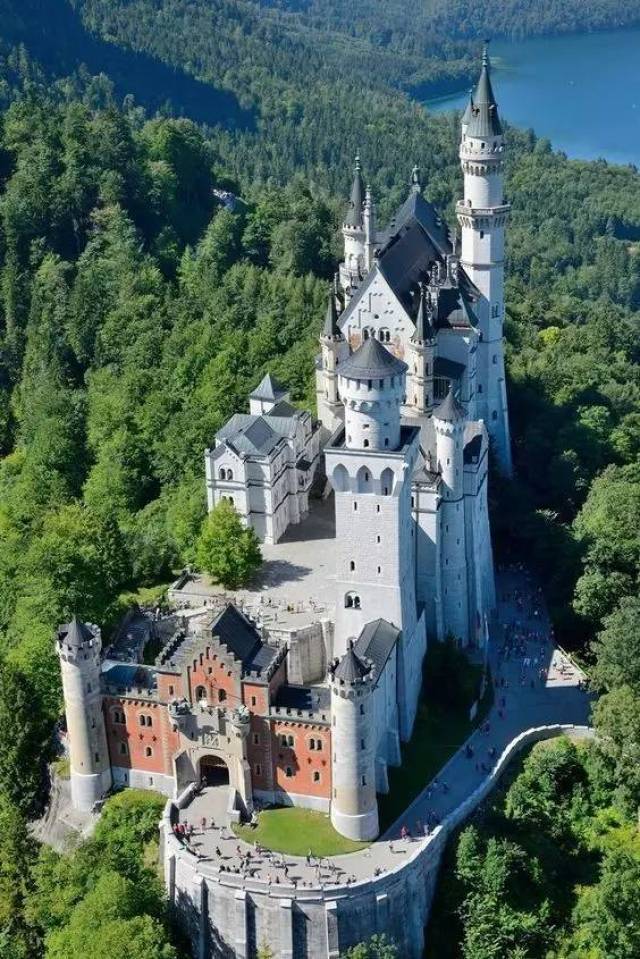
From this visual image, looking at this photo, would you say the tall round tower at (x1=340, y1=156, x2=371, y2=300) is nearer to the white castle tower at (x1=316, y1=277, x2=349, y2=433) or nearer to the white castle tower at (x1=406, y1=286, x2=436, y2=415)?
the white castle tower at (x1=316, y1=277, x2=349, y2=433)

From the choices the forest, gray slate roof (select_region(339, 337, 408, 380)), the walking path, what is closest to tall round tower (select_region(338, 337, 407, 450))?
gray slate roof (select_region(339, 337, 408, 380))

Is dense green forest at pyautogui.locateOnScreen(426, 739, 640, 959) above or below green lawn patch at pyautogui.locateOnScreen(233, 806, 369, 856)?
below

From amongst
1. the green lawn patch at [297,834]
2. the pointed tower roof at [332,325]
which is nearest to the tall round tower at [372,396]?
the green lawn patch at [297,834]

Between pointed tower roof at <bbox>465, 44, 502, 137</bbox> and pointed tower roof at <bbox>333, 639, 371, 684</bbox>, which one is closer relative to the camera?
pointed tower roof at <bbox>333, 639, 371, 684</bbox>

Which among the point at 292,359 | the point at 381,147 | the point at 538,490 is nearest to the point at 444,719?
the point at 538,490

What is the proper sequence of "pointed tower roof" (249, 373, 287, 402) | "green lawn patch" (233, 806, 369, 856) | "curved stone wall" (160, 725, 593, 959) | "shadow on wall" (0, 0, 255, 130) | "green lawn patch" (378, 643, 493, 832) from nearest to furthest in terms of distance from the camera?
"curved stone wall" (160, 725, 593, 959) < "green lawn patch" (233, 806, 369, 856) < "green lawn patch" (378, 643, 493, 832) < "pointed tower roof" (249, 373, 287, 402) < "shadow on wall" (0, 0, 255, 130)

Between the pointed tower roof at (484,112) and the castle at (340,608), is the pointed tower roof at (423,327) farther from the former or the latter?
the pointed tower roof at (484,112)

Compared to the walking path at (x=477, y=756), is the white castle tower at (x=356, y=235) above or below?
above
